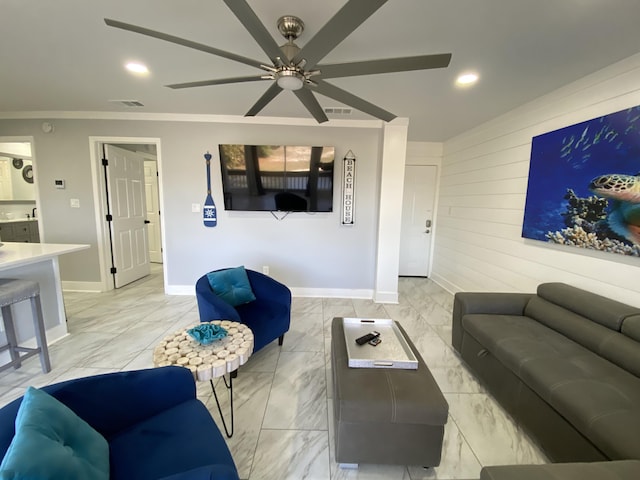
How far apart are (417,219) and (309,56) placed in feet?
13.0

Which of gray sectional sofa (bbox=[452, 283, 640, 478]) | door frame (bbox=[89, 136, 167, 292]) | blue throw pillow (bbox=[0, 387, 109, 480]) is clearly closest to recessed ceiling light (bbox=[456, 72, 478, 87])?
gray sectional sofa (bbox=[452, 283, 640, 478])

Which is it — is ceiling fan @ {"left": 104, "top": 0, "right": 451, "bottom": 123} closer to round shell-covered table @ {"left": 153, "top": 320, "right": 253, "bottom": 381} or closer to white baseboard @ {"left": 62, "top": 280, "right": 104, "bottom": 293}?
round shell-covered table @ {"left": 153, "top": 320, "right": 253, "bottom": 381}

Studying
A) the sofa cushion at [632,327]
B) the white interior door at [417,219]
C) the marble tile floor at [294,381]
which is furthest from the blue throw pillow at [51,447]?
the white interior door at [417,219]

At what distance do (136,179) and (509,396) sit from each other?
5445 millimetres

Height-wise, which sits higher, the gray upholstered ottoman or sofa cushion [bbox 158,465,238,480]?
sofa cushion [bbox 158,465,238,480]

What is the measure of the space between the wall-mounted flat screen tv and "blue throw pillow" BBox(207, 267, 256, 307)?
1.35m

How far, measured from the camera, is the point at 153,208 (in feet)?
17.9

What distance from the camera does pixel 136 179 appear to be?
14.5ft

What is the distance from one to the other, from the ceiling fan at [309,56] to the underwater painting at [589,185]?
5.54ft

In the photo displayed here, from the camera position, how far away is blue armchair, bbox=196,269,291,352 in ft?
6.48

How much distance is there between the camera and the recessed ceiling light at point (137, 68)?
227cm

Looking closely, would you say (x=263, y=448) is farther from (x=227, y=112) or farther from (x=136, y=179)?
(x=136, y=179)

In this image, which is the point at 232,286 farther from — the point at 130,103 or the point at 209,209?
the point at 130,103

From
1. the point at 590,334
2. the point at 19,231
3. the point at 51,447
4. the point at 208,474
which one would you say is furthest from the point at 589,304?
the point at 19,231
